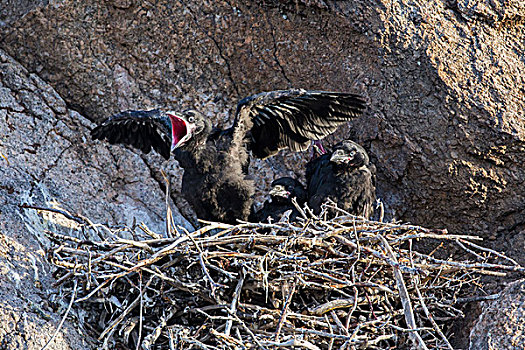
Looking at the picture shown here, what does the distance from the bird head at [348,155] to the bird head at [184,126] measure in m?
0.85

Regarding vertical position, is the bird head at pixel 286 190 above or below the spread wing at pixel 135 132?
below

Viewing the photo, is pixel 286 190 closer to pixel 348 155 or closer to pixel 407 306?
pixel 348 155

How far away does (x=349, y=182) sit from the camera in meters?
4.77

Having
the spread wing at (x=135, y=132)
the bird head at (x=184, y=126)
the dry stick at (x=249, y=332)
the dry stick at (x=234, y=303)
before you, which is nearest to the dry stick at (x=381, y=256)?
the dry stick at (x=234, y=303)

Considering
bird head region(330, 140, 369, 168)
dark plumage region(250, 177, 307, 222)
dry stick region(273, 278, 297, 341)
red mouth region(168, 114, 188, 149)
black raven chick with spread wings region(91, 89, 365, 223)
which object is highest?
red mouth region(168, 114, 188, 149)

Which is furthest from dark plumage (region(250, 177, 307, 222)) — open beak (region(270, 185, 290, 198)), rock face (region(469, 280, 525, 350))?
rock face (region(469, 280, 525, 350))

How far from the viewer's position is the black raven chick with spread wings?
474 cm

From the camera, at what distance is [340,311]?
412 centimetres

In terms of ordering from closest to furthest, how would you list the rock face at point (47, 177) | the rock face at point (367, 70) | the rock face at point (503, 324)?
the rock face at point (503, 324) < the rock face at point (47, 177) < the rock face at point (367, 70)

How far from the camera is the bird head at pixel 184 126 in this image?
4793 millimetres

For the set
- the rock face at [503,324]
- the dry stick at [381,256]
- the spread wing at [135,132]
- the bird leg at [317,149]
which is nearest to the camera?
the rock face at [503,324]

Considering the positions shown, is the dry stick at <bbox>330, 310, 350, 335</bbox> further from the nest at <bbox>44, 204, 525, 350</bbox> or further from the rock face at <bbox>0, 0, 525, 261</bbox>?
the rock face at <bbox>0, 0, 525, 261</bbox>

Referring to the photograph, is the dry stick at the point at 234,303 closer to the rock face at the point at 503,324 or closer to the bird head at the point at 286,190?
the bird head at the point at 286,190

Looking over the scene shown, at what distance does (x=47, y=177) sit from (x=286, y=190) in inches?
60.8
